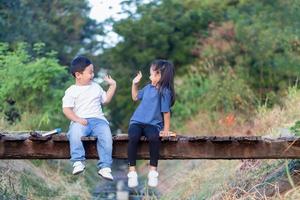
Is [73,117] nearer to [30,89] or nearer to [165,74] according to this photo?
[165,74]

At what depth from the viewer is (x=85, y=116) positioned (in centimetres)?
776

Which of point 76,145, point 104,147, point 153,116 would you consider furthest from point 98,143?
point 153,116

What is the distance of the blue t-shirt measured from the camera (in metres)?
7.78

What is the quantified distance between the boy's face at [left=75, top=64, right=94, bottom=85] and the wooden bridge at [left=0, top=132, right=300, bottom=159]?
0.68m

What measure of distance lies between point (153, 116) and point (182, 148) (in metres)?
0.46

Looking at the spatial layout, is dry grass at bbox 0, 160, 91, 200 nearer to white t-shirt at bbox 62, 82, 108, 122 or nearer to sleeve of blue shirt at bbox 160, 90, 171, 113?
white t-shirt at bbox 62, 82, 108, 122

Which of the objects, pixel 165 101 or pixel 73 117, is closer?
pixel 73 117

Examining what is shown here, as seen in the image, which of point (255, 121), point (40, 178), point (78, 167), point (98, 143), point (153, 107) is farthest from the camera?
point (255, 121)

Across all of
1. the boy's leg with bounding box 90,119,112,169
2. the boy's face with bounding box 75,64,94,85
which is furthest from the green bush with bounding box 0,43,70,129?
the boy's leg with bounding box 90,119,112,169

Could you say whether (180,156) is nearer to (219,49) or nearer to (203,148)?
(203,148)

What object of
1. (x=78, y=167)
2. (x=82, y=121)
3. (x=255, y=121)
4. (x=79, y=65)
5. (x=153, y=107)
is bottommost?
(x=255, y=121)

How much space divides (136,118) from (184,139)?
1.86 feet

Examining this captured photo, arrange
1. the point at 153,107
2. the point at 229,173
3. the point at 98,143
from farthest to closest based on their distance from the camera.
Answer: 1. the point at 229,173
2. the point at 153,107
3. the point at 98,143

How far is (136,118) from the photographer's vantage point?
7793 millimetres
